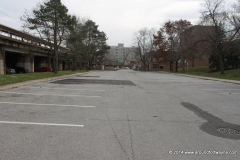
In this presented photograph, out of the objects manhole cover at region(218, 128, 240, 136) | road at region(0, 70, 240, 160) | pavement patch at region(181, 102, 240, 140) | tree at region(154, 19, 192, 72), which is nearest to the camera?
road at region(0, 70, 240, 160)

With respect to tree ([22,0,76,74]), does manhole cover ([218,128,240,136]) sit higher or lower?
lower

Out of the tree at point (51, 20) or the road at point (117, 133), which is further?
the tree at point (51, 20)

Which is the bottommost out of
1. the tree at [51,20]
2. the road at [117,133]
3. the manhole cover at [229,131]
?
the manhole cover at [229,131]

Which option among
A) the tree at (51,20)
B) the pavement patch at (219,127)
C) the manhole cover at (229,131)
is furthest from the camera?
the tree at (51,20)

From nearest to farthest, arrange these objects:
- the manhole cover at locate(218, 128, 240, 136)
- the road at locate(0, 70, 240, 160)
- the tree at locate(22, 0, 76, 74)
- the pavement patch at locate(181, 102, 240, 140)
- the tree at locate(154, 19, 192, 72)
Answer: the road at locate(0, 70, 240, 160), the pavement patch at locate(181, 102, 240, 140), the manhole cover at locate(218, 128, 240, 136), the tree at locate(22, 0, 76, 74), the tree at locate(154, 19, 192, 72)

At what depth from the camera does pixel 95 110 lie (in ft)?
27.4

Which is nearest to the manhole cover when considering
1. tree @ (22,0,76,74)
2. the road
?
the road

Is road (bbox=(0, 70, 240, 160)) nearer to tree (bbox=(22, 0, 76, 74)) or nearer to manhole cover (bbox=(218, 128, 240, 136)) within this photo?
manhole cover (bbox=(218, 128, 240, 136))

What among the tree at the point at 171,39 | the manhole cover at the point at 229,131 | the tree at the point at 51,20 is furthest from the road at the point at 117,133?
the tree at the point at 171,39

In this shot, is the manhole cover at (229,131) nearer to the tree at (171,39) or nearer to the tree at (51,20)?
the tree at (51,20)

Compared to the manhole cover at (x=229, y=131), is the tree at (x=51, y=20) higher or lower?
higher

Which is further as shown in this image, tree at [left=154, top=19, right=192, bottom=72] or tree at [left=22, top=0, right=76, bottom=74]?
tree at [left=154, top=19, right=192, bottom=72]

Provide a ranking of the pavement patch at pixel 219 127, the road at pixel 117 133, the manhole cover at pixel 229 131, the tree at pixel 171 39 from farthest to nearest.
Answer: the tree at pixel 171 39, the manhole cover at pixel 229 131, the pavement patch at pixel 219 127, the road at pixel 117 133

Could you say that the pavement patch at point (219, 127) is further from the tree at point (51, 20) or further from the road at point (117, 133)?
the tree at point (51, 20)
